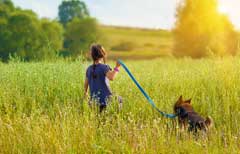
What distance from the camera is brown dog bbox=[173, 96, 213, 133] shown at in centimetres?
579

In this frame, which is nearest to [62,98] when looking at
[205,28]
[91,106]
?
[91,106]

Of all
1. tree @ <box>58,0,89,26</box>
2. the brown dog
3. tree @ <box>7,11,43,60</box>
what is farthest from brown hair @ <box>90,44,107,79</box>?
tree @ <box>58,0,89,26</box>

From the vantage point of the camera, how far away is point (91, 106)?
679cm

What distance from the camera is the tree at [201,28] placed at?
121 feet

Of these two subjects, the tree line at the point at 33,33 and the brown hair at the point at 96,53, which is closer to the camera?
the brown hair at the point at 96,53

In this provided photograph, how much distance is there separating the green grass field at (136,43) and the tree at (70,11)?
6.09 meters

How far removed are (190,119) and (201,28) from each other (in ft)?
106

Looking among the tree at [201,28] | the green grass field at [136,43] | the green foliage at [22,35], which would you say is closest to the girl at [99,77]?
the tree at [201,28]

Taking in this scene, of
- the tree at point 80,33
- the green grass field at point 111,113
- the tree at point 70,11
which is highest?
the tree at point 70,11

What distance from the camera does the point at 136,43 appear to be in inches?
2392

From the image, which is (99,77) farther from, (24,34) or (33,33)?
(33,33)

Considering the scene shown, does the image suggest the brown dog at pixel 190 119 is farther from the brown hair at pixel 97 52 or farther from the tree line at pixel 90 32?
the tree line at pixel 90 32

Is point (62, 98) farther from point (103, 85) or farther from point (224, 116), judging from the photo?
point (224, 116)

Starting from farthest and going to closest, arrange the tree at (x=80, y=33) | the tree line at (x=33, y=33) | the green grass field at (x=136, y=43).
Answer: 1. the tree at (x=80, y=33)
2. the green grass field at (x=136, y=43)
3. the tree line at (x=33, y=33)
